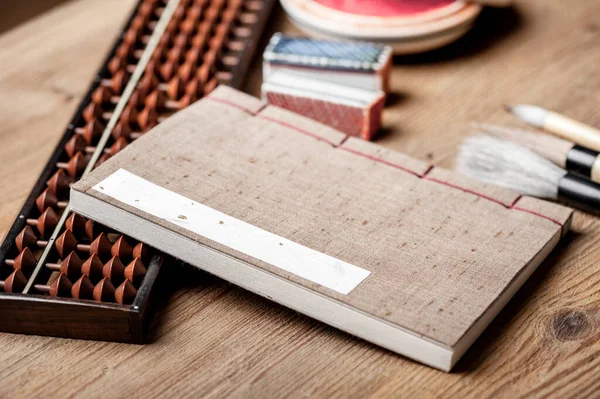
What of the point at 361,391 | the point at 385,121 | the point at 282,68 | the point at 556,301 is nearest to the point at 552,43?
the point at 385,121

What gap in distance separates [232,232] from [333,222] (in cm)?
11

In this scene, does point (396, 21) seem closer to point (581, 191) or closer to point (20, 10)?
point (581, 191)

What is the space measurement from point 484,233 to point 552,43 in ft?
1.83

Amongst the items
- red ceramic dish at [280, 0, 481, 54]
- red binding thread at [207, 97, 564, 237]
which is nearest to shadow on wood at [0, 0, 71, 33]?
red ceramic dish at [280, 0, 481, 54]

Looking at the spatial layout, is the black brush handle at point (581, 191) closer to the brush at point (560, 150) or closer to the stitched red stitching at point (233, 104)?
the brush at point (560, 150)

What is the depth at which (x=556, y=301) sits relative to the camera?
866 mm

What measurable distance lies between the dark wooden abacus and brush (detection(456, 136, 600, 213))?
354 mm

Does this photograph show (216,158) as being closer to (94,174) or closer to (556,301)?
(94,174)

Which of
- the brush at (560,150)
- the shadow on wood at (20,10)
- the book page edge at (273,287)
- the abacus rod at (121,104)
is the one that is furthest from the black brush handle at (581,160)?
the shadow on wood at (20,10)

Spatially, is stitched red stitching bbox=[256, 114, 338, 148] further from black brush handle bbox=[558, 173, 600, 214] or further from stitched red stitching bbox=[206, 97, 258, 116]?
black brush handle bbox=[558, 173, 600, 214]

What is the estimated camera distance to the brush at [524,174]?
38.2 inches

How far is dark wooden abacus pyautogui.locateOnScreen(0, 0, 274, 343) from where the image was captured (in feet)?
2.72

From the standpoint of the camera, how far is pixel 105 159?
1026 mm

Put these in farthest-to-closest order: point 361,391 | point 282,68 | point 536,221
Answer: point 282,68 < point 536,221 < point 361,391
